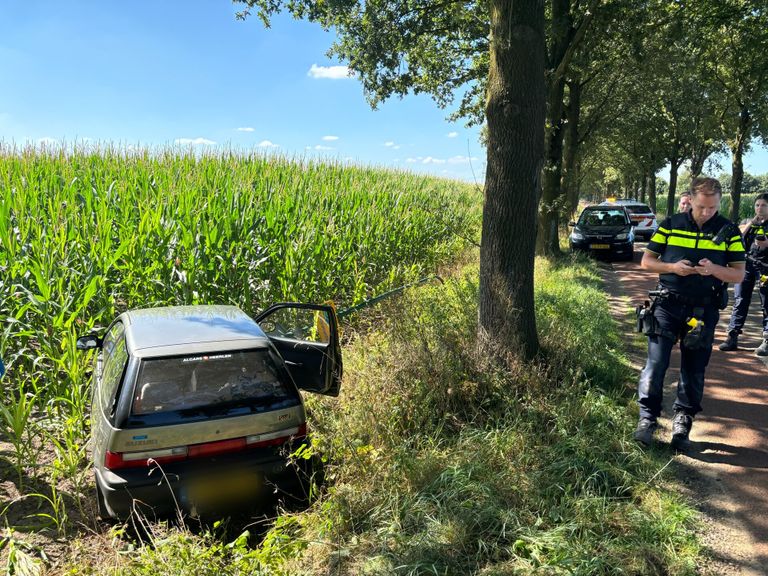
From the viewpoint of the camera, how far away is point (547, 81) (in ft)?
43.3

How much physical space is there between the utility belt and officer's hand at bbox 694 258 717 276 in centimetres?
24

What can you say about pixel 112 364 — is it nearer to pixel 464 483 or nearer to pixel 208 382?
pixel 208 382

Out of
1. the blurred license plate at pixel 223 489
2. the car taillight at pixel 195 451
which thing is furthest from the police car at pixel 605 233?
the blurred license plate at pixel 223 489

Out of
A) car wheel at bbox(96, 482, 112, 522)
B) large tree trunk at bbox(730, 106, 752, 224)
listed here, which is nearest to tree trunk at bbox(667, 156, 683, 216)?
large tree trunk at bbox(730, 106, 752, 224)

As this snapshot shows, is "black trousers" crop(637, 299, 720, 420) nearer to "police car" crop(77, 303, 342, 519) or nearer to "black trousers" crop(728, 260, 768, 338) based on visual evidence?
"police car" crop(77, 303, 342, 519)

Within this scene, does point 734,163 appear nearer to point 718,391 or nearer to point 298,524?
point 718,391

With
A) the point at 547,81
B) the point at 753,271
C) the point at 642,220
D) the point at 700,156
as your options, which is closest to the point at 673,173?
the point at 700,156

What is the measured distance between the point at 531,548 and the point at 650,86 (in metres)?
24.9

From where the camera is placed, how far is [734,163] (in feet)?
79.6

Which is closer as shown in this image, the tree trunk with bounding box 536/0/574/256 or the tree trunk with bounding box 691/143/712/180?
the tree trunk with bounding box 536/0/574/256

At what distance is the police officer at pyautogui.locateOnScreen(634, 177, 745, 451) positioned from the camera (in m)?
4.35

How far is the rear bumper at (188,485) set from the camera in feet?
10.9

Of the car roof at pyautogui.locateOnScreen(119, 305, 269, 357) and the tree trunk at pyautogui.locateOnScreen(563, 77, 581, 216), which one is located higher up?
the tree trunk at pyautogui.locateOnScreen(563, 77, 581, 216)

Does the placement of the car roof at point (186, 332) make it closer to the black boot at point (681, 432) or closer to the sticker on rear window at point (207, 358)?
the sticker on rear window at point (207, 358)
